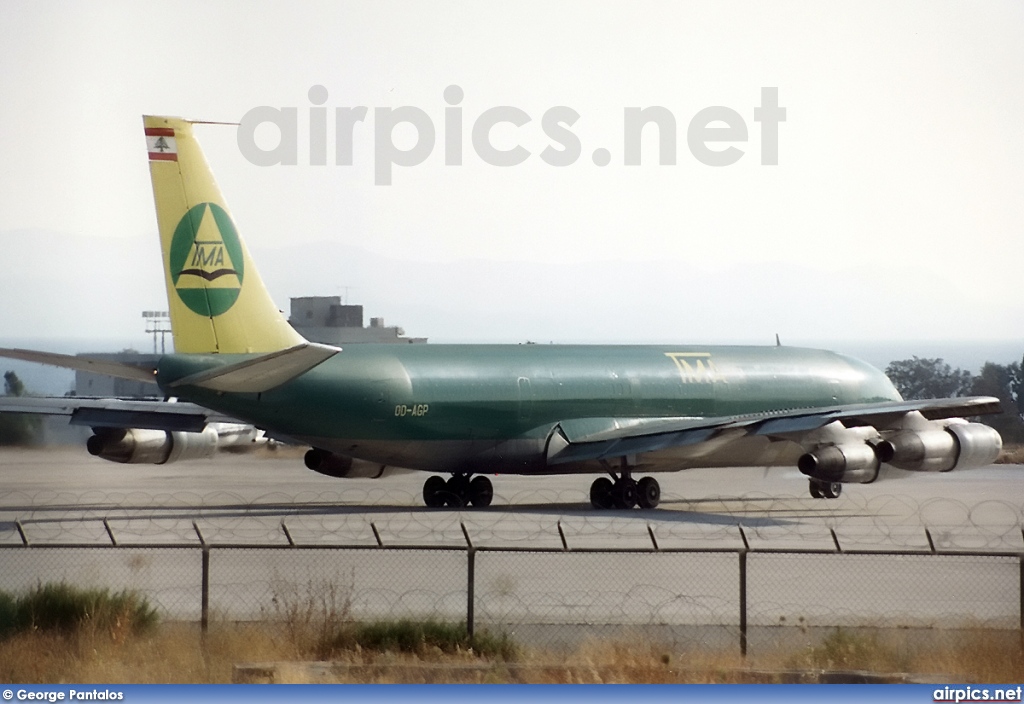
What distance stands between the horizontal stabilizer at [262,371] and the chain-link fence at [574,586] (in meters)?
3.80

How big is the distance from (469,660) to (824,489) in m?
27.2

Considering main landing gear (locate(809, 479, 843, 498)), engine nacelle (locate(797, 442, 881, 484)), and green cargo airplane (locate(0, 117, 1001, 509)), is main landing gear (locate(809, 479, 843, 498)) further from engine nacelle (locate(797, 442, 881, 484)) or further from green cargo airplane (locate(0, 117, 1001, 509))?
engine nacelle (locate(797, 442, 881, 484))

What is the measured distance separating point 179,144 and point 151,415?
11.9 metres

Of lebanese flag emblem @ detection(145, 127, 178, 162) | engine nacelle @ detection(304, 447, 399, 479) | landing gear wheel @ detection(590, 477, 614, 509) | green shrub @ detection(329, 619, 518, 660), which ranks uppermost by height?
lebanese flag emblem @ detection(145, 127, 178, 162)

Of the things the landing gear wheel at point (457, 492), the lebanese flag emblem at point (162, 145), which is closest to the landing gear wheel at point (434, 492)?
the landing gear wheel at point (457, 492)

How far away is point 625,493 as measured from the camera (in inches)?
1542

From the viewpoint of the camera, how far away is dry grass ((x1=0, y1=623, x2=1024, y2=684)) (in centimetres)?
1672

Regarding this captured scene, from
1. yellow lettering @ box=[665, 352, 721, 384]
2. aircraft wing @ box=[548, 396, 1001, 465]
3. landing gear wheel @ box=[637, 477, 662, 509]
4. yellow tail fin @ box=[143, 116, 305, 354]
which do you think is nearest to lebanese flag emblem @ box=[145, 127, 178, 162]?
yellow tail fin @ box=[143, 116, 305, 354]

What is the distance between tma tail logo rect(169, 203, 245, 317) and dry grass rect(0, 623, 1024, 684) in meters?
A: 13.9

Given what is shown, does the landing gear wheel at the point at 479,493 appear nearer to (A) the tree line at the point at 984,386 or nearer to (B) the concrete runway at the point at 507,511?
(B) the concrete runway at the point at 507,511

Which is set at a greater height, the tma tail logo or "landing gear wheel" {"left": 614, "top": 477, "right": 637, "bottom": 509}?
the tma tail logo

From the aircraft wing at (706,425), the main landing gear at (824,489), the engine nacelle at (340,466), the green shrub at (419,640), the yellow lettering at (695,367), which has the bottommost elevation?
the main landing gear at (824,489)

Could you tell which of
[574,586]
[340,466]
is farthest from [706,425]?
[574,586]

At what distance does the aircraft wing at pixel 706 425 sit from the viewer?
117ft
